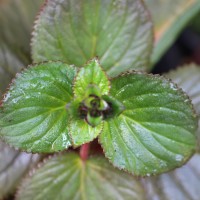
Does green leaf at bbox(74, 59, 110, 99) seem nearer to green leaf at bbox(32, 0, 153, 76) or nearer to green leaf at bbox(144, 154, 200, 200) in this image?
Result: green leaf at bbox(32, 0, 153, 76)

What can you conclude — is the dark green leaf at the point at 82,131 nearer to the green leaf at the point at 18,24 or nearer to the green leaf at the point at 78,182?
the green leaf at the point at 78,182

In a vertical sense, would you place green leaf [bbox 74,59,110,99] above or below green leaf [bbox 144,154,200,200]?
above

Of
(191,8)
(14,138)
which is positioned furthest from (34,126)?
(191,8)

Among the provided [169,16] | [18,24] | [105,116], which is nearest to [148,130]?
[105,116]

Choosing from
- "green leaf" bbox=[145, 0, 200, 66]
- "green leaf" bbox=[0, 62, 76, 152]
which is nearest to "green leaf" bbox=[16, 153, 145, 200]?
"green leaf" bbox=[0, 62, 76, 152]

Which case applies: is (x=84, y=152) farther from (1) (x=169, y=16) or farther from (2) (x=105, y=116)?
(1) (x=169, y=16)

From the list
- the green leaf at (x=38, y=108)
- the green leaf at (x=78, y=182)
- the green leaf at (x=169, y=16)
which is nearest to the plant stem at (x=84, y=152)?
the green leaf at (x=78, y=182)
